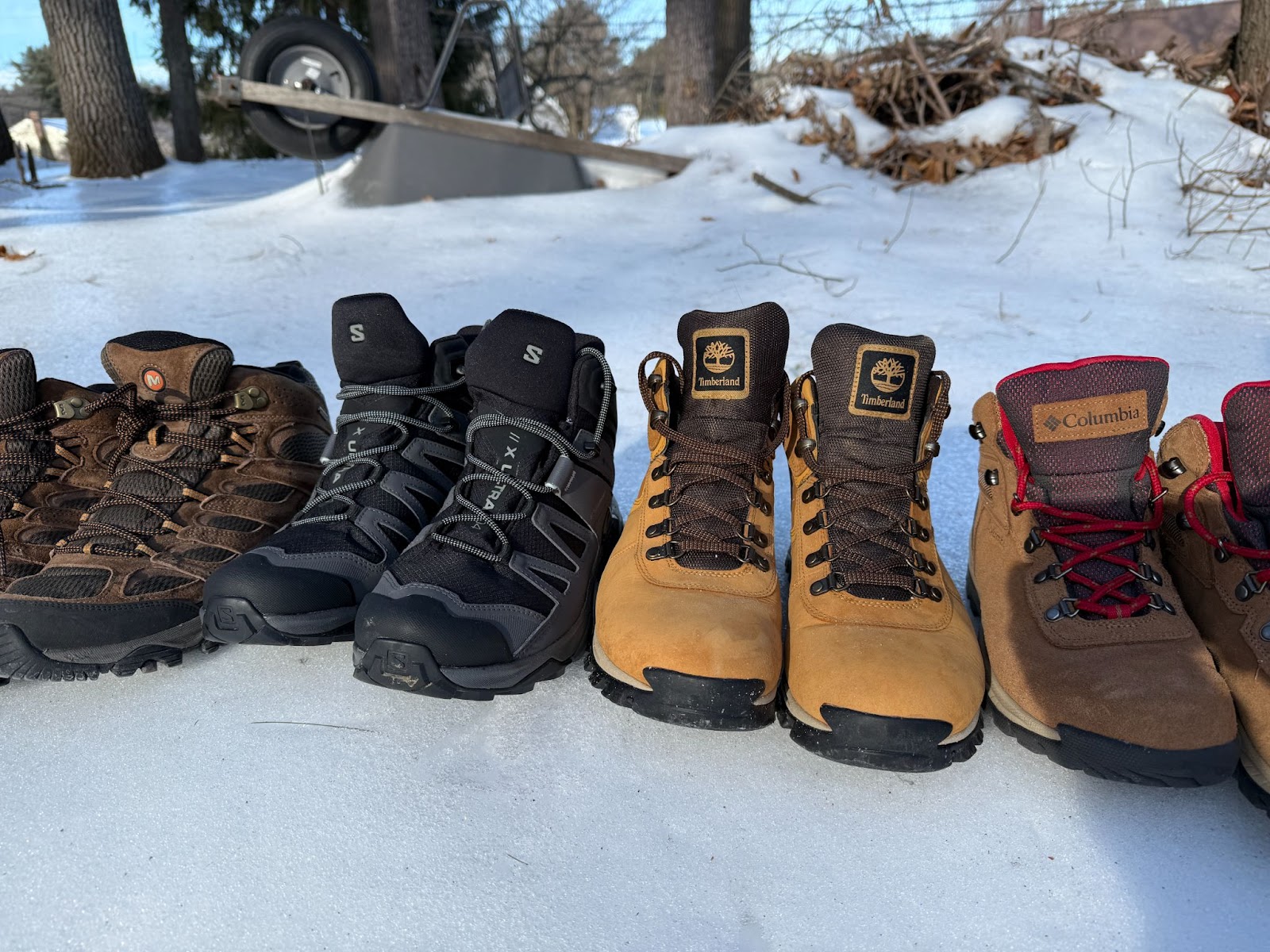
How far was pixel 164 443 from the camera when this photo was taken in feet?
4.55

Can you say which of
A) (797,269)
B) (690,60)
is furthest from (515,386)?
(690,60)

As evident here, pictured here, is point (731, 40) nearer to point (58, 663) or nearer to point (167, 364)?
point (167, 364)

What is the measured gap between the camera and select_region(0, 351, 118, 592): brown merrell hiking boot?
127 cm

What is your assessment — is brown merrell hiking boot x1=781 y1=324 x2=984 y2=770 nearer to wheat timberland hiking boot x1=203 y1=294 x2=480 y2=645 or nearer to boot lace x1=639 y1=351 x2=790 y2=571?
boot lace x1=639 y1=351 x2=790 y2=571

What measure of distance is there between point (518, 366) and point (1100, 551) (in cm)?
90

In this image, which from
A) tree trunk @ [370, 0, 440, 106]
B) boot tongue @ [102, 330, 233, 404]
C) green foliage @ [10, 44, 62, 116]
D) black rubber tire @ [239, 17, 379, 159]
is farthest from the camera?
green foliage @ [10, 44, 62, 116]

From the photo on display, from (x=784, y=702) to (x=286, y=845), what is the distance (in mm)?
631

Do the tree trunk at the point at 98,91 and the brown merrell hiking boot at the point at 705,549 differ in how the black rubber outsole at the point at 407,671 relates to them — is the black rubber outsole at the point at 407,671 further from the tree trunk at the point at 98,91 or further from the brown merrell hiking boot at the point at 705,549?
the tree trunk at the point at 98,91

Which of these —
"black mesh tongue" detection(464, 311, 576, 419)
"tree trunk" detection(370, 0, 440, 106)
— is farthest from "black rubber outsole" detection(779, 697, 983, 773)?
"tree trunk" detection(370, 0, 440, 106)

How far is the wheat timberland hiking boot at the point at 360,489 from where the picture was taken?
1.14m

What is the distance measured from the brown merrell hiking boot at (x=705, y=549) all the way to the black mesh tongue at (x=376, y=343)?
411mm

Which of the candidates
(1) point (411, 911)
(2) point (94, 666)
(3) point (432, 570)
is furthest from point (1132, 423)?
(2) point (94, 666)

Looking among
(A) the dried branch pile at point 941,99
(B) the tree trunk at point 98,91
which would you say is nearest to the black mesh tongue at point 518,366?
(A) the dried branch pile at point 941,99

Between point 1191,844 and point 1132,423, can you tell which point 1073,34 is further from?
point 1191,844
